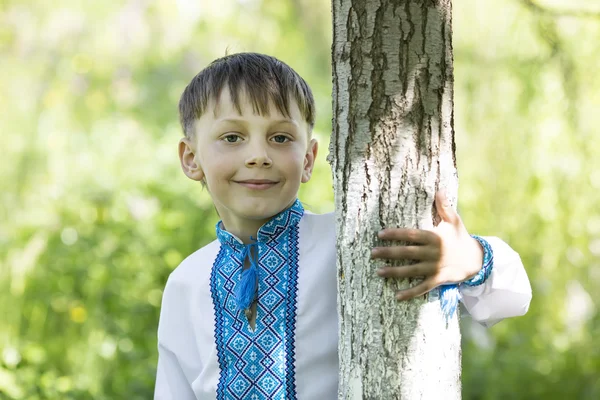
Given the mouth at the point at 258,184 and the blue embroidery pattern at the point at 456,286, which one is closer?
the blue embroidery pattern at the point at 456,286

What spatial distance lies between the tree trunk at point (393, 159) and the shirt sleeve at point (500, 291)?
167 millimetres

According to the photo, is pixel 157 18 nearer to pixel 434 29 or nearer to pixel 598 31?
pixel 598 31

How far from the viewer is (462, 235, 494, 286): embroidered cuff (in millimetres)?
1451

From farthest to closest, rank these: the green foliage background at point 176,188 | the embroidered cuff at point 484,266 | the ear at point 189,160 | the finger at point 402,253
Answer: the green foliage background at point 176,188
the ear at point 189,160
the embroidered cuff at point 484,266
the finger at point 402,253

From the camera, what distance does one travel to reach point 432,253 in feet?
4.43

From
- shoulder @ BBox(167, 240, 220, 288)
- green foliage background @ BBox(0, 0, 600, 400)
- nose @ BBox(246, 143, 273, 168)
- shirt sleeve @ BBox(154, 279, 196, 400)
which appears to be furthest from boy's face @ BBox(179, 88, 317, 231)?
green foliage background @ BBox(0, 0, 600, 400)

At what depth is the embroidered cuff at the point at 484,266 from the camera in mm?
1451

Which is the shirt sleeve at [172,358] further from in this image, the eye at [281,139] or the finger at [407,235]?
the finger at [407,235]

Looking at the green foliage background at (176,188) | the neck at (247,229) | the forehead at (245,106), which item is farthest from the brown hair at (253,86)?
the green foliage background at (176,188)

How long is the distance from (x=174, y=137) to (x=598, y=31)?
8.17 ft

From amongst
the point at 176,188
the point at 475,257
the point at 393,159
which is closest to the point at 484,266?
the point at 475,257

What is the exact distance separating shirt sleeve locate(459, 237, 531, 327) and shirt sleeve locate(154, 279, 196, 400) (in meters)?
0.71

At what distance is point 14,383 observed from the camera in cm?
308

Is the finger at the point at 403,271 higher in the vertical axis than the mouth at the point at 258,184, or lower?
lower
